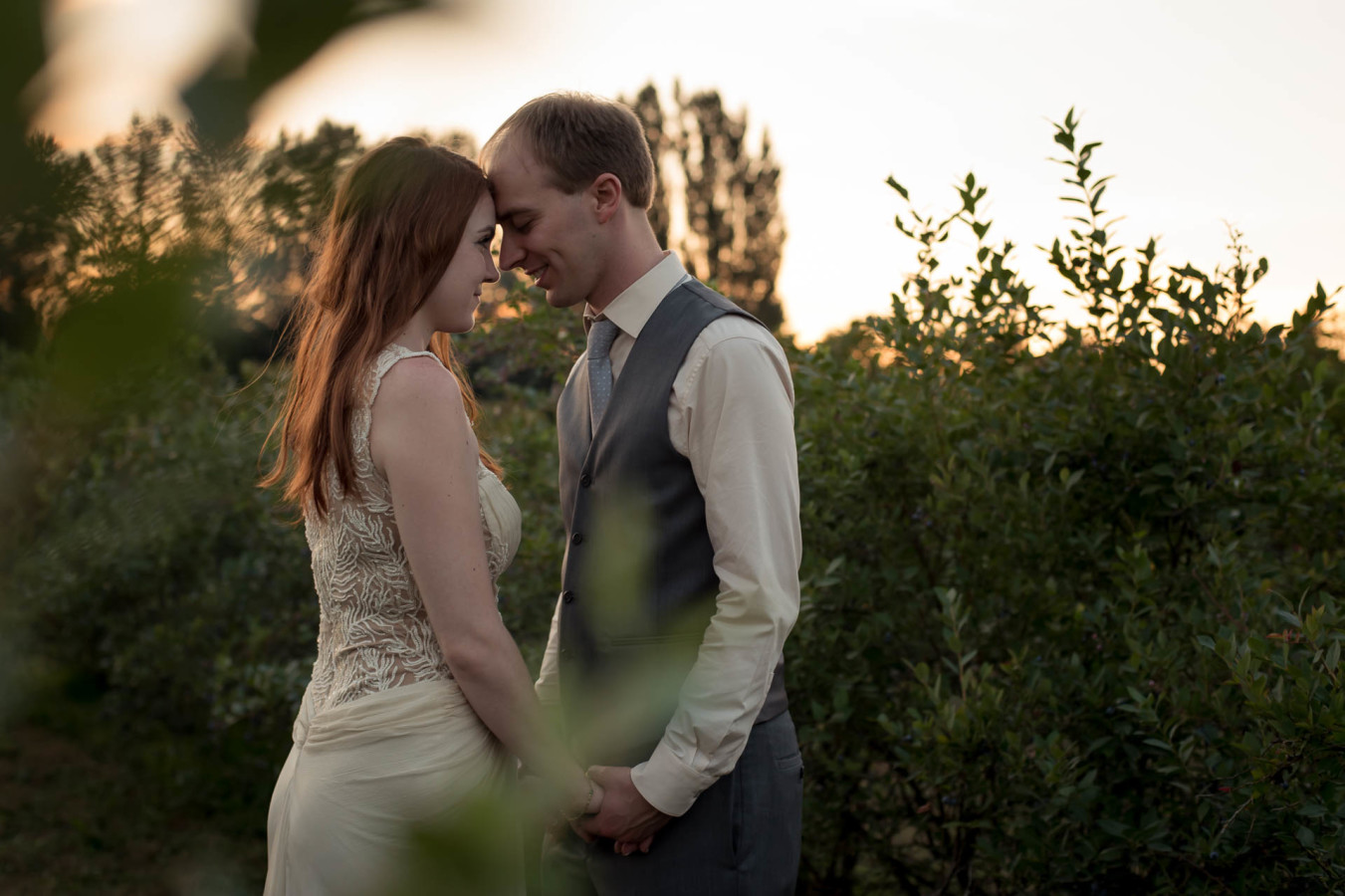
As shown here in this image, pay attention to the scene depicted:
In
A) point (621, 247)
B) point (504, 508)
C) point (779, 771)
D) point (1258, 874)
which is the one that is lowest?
point (1258, 874)

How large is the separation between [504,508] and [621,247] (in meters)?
0.62

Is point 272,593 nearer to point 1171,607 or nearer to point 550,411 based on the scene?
point 550,411

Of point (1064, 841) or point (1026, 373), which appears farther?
point (1026, 373)

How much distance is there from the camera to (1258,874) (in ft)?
8.31

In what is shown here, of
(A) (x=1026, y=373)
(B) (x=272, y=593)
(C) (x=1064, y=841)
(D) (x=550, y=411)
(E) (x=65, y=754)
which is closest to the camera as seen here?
(E) (x=65, y=754)

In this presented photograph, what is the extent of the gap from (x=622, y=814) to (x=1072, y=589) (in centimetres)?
185

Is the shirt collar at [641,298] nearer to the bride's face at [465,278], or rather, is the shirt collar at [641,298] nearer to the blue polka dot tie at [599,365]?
the blue polka dot tie at [599,365]

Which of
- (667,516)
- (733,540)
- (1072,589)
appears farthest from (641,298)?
(1072,589)

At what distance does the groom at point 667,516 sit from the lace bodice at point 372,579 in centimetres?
27

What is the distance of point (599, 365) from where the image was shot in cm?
→ 222

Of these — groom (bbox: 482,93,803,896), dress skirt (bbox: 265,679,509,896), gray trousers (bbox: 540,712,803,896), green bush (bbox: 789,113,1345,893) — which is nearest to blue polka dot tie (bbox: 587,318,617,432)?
groom (bbox: 482,93,803,896)

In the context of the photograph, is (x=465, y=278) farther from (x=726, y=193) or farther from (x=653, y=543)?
(x=726, y=193)

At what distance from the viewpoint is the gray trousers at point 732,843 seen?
197cm

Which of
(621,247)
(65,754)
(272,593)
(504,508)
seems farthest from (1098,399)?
(272,593)
